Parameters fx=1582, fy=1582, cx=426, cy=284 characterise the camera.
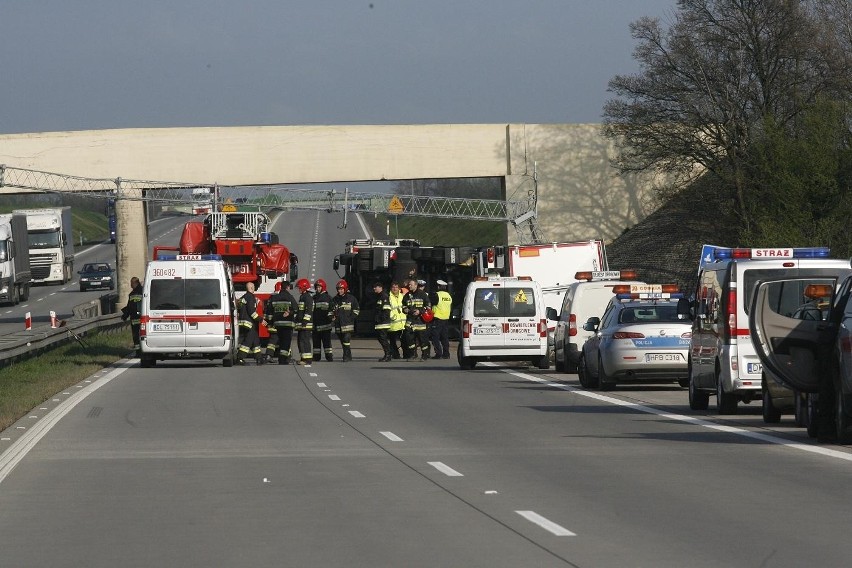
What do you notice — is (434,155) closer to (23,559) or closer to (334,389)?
(334,389)

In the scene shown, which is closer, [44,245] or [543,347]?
[543,347]

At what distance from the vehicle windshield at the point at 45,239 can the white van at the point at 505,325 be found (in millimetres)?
61578

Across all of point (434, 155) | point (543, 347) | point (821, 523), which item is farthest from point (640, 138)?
point (821, 523)

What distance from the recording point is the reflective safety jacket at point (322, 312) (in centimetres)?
3403

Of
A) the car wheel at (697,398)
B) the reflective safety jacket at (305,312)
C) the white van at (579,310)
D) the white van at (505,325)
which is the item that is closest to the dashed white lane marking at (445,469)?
the car wheel at (697,398)

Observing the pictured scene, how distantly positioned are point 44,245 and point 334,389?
6870 centimetres

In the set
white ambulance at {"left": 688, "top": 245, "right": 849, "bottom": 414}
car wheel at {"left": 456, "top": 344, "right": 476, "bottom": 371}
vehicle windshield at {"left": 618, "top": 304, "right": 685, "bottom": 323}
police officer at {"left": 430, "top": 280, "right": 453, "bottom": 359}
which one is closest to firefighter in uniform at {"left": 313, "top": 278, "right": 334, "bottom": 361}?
police officer at {"left": 430, "top": 280, "right": 453, "bottom": 359}

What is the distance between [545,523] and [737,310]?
8.77 m

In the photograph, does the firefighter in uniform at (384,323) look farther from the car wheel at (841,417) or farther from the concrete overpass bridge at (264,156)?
the concrete overpass bridge at (264,156)

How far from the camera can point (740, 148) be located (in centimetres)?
6562

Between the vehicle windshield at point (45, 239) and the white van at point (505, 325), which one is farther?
the vehicle windshield at point (45, 239)

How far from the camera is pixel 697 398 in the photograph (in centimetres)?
1995

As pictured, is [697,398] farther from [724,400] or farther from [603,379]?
[603,379]

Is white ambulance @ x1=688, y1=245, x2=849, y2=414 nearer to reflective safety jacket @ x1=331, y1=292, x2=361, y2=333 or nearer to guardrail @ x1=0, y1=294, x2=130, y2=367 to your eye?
guardrail @ x1=0, y1=294, x2=130, y2=367
